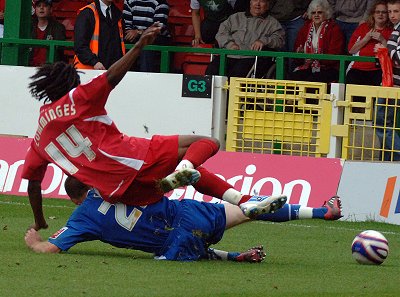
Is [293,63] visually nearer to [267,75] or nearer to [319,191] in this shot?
[267,75]

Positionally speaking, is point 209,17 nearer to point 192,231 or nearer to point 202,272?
Answer: point 192,231

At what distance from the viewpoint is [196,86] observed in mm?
15977

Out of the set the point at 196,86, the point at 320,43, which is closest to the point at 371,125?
the point at 196,86

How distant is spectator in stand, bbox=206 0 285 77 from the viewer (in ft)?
58.7

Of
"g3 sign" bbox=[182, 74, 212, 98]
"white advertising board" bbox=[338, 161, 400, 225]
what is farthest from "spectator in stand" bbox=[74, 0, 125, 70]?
"white advertising board" bbox=[338, 161, 400, 225]

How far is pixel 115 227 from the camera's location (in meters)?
10.1

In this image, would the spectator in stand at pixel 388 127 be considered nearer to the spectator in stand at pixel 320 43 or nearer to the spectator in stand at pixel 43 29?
the spectator in stand at pixel 320 43

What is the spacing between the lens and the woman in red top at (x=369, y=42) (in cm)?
1664

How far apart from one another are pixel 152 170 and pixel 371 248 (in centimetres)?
187

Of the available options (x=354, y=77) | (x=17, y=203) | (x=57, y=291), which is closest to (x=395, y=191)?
(x=354, y=77)

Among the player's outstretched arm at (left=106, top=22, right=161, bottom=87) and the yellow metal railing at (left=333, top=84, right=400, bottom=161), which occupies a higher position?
the player's outstretched arm at (left=106, top=22, right=161, bottom=87)

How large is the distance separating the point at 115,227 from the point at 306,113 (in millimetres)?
5908

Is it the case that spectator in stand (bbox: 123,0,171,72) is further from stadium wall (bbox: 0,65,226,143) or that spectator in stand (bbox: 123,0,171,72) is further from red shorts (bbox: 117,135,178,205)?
red shorts (bbox: 117,135,178,205)

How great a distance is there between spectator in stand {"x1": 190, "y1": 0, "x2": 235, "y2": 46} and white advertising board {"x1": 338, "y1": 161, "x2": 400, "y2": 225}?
5.49m
